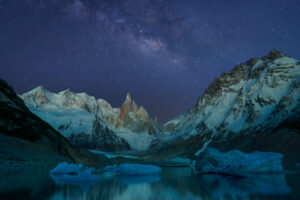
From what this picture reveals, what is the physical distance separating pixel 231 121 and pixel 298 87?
123 ft

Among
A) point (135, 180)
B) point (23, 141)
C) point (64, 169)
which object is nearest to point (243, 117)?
point (64, 169)

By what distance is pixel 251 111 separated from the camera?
104938 mm

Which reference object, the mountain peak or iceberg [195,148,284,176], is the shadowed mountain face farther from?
the mountain peak

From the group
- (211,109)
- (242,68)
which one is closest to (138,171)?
(211,109)

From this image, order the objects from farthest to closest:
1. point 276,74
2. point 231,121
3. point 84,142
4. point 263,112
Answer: point 84,142 → point 231,121 → point 276,74 → point 263,112

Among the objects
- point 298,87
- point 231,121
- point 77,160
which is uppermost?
point 298,87

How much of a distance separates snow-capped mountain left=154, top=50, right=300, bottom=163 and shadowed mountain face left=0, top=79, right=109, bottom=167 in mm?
64799

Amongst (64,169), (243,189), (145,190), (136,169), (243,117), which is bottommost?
(64,169)

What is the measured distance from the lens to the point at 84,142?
172 m

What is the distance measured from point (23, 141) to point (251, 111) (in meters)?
98.4

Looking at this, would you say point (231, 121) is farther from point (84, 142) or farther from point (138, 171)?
point (84, 142)

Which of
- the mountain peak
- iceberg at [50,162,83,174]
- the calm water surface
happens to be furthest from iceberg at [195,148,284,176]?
the mountain peak

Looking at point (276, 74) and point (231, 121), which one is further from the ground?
point (276, 74)

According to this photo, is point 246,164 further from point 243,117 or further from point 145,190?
point 243,117
